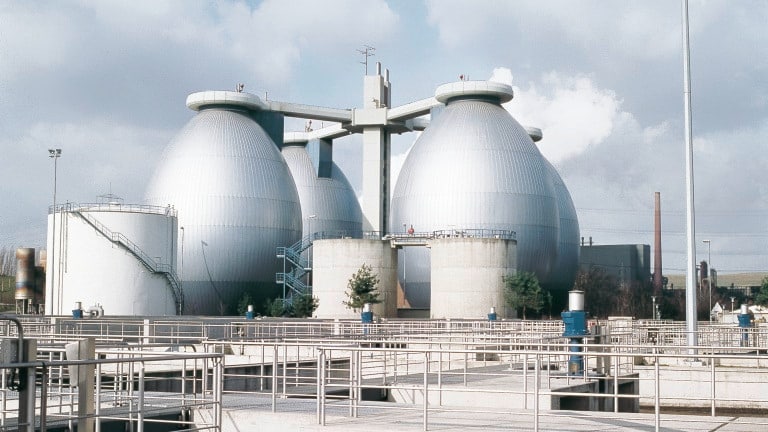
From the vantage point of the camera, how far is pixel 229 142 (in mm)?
89812

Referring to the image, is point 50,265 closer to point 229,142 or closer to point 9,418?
point 229,142

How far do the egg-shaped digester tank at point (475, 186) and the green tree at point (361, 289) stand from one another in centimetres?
892

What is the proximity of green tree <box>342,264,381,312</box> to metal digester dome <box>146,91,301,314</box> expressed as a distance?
12.7 m

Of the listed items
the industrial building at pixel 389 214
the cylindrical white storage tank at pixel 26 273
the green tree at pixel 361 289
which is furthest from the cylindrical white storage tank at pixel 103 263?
the cylindrical white storage tank at pixel 26 273

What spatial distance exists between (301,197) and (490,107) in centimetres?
2771

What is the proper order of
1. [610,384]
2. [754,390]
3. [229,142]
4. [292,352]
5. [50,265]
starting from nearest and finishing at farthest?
[610,384] < [754,390] < [292,352] < [50,265] < [229,142]

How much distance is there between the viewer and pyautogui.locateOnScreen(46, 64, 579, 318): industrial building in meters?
80.8

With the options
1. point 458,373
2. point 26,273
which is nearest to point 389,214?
point 26,273

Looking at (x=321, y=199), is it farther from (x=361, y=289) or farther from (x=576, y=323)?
(x=576, y=323)

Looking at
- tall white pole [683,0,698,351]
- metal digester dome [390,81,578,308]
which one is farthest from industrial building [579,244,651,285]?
tall white pole [683,0,698,351]

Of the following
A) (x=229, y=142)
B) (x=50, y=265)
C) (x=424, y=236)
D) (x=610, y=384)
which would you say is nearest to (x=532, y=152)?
(x=424, y=236)

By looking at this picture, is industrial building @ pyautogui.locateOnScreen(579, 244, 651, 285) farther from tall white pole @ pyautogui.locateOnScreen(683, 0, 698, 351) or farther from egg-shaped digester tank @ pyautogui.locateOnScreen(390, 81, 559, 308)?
tall white pole @ pyautogui.locateOnScreen(683, 0, 698, 351)

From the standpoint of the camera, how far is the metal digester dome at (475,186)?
86.3 m

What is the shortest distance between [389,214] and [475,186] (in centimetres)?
1460
